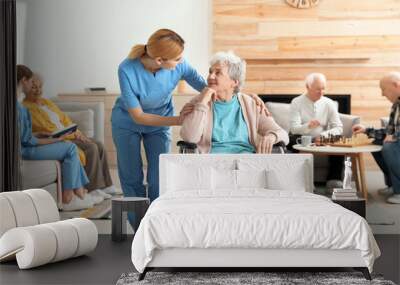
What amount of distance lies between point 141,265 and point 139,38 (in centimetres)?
274

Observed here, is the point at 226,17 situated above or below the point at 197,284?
above

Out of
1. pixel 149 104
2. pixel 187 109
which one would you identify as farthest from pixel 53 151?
pixel 187 109

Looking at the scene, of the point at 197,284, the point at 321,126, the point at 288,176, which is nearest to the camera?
the point at 197,284

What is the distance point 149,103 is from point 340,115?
180cm

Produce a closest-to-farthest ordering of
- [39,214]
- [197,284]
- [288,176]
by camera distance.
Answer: [197,284]
[39,214]
[288,176]

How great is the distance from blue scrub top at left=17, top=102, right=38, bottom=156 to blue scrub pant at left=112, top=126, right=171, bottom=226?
32.4 inches

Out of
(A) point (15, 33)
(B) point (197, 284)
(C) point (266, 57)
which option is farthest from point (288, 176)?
(A) point (15, 33)

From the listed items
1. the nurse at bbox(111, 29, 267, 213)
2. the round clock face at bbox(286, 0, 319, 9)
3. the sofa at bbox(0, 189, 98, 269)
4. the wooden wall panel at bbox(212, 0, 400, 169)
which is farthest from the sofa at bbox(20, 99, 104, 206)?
the round clock face at bbox(286, 0, 319, 9)

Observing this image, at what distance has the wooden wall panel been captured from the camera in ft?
24.6

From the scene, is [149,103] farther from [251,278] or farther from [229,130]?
[251,278]

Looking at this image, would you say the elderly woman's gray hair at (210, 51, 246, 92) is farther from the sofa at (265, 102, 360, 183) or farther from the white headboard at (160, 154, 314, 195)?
the white headboard at (160, 154, 314, 195)

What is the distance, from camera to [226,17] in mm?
7523

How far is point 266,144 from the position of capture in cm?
742

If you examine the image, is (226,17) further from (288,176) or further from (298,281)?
(298,281)
